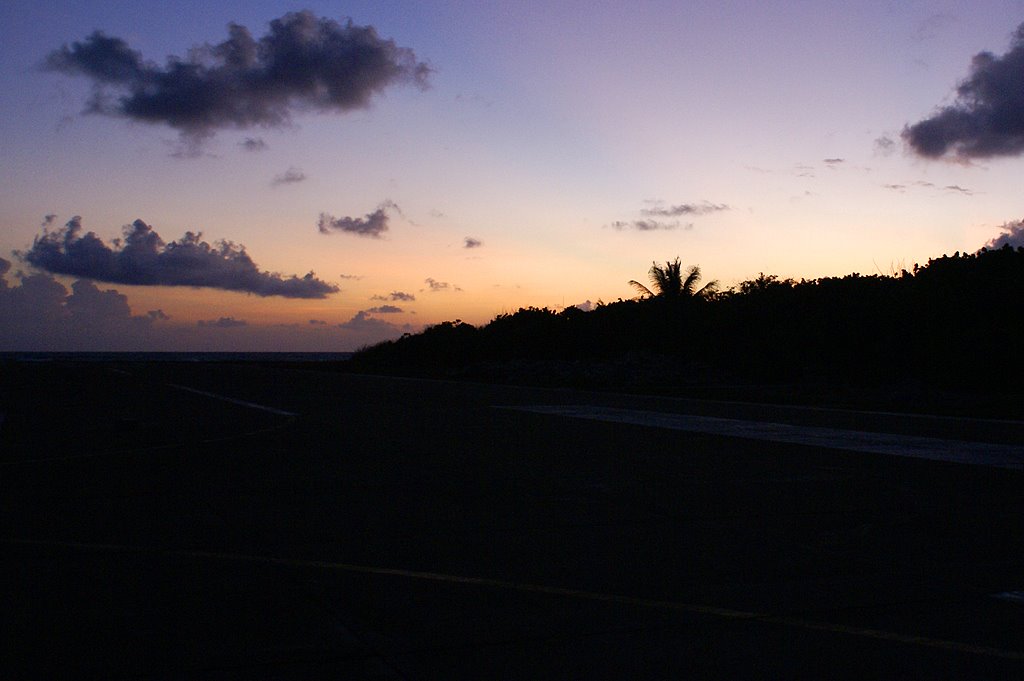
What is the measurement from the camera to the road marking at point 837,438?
495 inches

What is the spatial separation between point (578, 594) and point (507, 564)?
2.90 feet

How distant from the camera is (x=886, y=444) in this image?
14070 millimetres

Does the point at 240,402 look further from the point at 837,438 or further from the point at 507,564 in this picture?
the point at 507,564

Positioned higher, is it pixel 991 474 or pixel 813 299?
pixel 813 299

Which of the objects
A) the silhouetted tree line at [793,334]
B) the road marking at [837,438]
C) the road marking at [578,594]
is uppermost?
the silhouetted tree line at [793,334]

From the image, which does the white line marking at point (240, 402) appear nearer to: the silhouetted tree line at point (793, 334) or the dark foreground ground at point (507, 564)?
the dark foreground ground at point (507, 564)

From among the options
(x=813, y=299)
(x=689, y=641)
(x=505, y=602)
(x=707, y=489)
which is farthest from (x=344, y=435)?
(x=813, y=299)

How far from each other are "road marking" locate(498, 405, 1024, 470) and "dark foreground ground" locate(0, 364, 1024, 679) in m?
0.73

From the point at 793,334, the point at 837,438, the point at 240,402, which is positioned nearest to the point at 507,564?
the point at 837,438

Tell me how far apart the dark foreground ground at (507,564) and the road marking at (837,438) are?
28.7 inches

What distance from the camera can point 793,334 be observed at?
36000mm

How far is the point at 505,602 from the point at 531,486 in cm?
453

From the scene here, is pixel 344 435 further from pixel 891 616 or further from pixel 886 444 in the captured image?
pixel 891 616

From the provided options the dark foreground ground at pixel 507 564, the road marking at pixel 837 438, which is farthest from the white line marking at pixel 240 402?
the dark foreground ground at pixel 507 564
